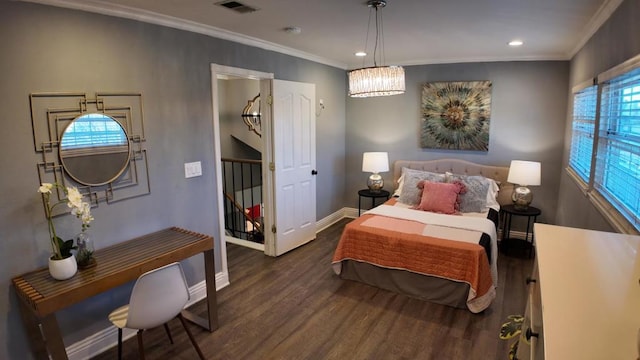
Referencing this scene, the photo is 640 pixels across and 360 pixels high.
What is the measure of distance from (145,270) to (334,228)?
3298 mm

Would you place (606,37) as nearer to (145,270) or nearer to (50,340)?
(145,270)

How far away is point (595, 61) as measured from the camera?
2.84 m

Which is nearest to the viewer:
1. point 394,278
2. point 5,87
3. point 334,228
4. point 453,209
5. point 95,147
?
point 5,87

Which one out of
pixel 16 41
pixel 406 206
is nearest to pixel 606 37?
pixel 406 206

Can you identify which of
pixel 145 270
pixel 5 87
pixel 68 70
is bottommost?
pixel 145 270

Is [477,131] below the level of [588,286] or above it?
above

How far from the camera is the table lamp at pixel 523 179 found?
4.06 m

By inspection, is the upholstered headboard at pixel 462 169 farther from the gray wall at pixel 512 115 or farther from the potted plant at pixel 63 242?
the potted plant at pixel 63 242

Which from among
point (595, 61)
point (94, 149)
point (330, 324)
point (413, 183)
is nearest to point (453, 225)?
point (413, 183)

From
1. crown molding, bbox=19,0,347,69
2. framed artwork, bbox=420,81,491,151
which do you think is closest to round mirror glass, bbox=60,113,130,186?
crown molding, bbox=19,0,347,69

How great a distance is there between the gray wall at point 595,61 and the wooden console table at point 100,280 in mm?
2785

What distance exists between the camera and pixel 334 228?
5.31 meters

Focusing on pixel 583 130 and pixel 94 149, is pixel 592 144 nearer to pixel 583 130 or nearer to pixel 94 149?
pixel 583 130

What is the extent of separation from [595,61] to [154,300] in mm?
3688
